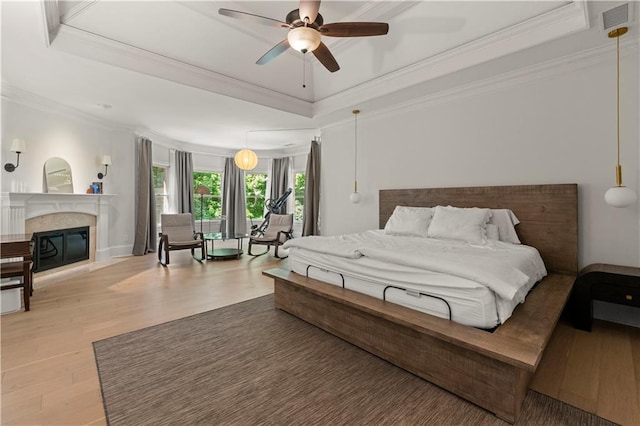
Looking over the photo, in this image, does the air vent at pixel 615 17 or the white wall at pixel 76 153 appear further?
the white wall at pixel 76 153

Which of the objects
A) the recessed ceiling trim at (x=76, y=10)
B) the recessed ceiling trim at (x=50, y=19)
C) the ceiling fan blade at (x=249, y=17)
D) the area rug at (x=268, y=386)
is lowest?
the area rug at (x=268, y=386)

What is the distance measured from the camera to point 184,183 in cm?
753

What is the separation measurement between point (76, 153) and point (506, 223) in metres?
6.71

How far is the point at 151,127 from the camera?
6.07 metres

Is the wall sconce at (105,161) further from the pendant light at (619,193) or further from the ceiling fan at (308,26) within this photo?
the pendant light at (619,193)

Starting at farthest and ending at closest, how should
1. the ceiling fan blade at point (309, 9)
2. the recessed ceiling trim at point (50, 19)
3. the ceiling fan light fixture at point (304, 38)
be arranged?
the recessed ceiling trim at point (50, 19)
the ceiling fan light fixture at point (304, 38)
the ceiling fan blade at point (309, 9)

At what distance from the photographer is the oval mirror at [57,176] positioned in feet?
15.1

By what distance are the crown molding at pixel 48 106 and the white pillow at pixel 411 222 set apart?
18.1 feet

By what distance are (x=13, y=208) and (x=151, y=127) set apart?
9.09ft

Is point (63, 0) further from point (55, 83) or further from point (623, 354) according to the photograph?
point (623, 354)

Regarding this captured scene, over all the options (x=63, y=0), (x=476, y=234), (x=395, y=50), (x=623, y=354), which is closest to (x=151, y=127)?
(x=63, y=0)

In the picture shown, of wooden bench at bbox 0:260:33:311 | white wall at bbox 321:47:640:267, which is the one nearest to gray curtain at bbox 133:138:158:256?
wooden bench at bbox 0:260:33:311

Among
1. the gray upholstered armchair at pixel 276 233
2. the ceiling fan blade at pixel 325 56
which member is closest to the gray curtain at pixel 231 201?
the gray upholstered armchair at pixel 276 233

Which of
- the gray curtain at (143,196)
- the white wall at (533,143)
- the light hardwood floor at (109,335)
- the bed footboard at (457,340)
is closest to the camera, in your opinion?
the bed footboard at (457,340)
